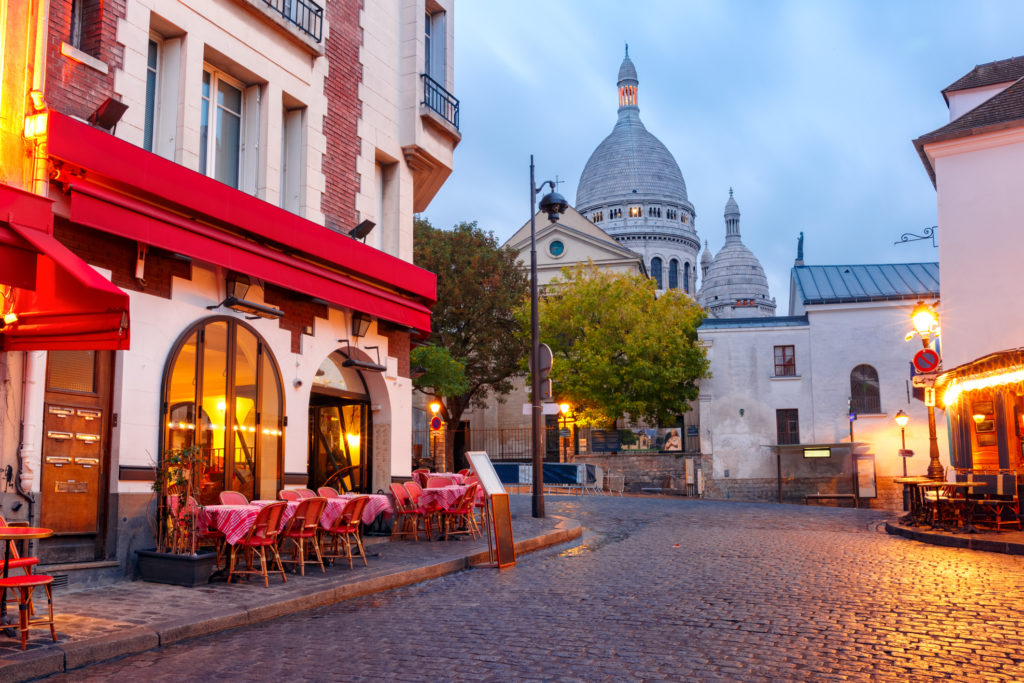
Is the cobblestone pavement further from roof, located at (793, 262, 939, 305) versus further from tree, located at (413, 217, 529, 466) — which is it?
tree, located at (413, 217, 529, 466)

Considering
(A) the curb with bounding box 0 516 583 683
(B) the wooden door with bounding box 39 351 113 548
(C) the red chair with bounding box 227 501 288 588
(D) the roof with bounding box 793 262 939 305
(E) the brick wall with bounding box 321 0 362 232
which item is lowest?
(A) the curb with bounding box 0 516 583 683

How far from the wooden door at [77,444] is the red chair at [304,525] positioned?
6.30ft

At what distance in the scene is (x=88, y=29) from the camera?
9.84 metres

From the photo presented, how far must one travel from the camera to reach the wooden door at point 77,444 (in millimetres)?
8781

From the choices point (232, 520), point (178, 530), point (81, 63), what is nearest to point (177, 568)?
point (178, 530)

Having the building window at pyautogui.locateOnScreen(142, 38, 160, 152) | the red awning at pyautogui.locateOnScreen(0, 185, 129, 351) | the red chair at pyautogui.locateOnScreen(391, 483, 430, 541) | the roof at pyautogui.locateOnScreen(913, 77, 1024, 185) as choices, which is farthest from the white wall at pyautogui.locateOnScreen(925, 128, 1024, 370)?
the red awning at pyautogui.locateOnScreen(0, 185, 129, 351)

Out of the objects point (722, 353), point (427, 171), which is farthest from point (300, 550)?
point (722, 353)

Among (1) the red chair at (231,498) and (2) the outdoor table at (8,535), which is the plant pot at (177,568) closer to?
(1) the red chair at (231,498)

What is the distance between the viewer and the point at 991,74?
2559 centimetres

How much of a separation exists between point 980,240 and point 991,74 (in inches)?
286

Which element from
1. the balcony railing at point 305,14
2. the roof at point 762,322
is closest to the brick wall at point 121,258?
the balcony railing at point 305,14

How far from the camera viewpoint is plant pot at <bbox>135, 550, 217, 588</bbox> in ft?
29.8

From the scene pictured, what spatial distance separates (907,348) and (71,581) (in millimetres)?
34096

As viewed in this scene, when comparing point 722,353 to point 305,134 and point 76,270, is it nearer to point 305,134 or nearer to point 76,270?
point 305,134
